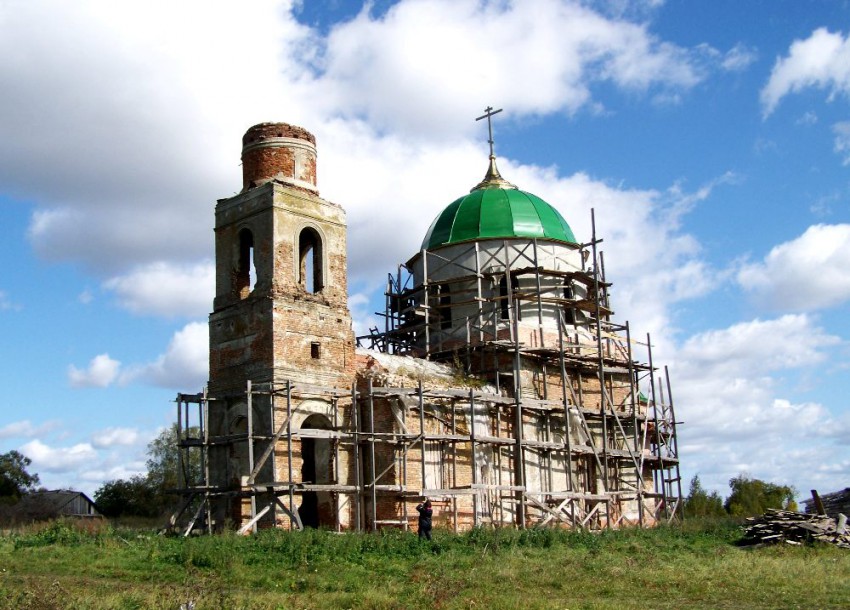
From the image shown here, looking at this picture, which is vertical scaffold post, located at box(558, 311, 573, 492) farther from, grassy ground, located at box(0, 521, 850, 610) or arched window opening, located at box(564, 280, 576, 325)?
grassy ground, located at box(0, 521, 850, 610)

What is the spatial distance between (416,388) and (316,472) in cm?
267

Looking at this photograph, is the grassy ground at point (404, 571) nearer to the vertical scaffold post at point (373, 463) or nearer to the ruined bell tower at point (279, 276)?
the vertical scaffold post at point (373, 463)

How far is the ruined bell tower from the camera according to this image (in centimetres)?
1953

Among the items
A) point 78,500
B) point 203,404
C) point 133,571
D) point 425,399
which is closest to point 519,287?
point 425,399

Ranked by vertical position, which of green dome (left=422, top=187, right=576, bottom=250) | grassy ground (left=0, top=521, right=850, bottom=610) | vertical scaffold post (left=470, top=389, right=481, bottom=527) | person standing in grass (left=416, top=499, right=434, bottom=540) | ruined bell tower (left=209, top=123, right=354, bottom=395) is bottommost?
grassy ground (left=0, top=521, right=850, bottom=610)

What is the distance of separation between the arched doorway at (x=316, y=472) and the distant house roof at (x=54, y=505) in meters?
16.6

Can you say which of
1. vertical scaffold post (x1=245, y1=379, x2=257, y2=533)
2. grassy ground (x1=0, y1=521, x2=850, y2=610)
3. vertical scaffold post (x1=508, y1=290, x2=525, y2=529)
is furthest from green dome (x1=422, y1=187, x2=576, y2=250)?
grassy ground (x1=0, y1=521, x2=850, y2=610)

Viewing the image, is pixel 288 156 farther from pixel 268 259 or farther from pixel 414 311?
pixel 414 311

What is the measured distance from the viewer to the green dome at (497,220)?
2680cm

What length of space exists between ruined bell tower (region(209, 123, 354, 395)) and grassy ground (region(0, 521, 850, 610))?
12.8ft

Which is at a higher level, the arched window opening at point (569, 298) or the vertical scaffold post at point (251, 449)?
the arched window opening at point (569, 298)

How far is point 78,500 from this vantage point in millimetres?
38812

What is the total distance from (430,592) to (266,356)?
826 centimetres

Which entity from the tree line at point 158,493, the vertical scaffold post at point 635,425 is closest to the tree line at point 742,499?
the tree line at point 158,493
